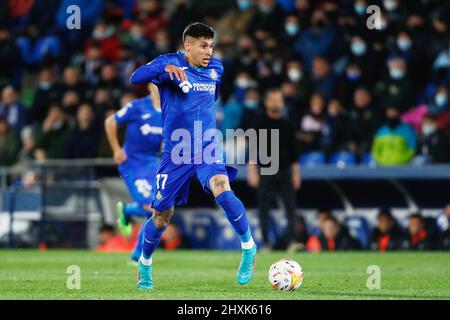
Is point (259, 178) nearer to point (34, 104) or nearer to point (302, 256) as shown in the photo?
point (302, 256)

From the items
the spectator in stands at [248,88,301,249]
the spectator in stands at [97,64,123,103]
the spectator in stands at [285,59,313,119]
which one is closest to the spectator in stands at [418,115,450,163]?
the spectator in stands at [248,88,301,249]

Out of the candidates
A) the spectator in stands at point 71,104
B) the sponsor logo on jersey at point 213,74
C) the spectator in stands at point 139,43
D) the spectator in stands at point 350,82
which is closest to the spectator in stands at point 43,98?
the spectator in stands at point 71,104

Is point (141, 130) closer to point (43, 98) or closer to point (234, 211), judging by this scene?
point (234, 211)

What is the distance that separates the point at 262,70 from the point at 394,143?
A: 12.5 feet

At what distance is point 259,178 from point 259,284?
268 inches

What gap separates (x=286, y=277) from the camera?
31.4 ft

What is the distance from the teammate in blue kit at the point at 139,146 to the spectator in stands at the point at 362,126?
536cm

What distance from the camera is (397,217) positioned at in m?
17.9

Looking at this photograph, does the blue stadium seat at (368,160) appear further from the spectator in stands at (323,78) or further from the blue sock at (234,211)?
the blue sock at (234,211)

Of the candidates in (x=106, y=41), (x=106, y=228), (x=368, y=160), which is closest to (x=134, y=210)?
(x=106, y=228)

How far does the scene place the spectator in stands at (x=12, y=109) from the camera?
22672mm

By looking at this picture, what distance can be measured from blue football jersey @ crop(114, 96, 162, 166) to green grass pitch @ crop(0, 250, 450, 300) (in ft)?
4.51
